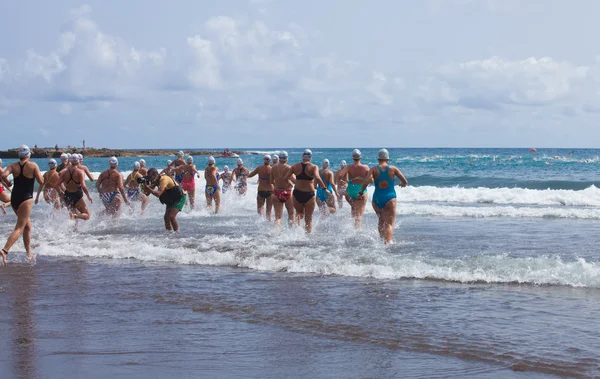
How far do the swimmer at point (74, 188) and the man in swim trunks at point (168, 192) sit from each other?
1.85 meters

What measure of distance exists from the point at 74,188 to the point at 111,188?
39.6 inches

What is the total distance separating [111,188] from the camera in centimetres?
1407

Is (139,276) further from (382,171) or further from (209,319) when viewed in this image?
(382,171)

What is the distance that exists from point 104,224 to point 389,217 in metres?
7.22

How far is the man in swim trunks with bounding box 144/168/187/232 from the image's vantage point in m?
11.6

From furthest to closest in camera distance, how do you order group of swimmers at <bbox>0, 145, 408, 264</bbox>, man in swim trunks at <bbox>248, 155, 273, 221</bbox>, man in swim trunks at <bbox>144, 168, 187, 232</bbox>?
1. man in swim trunks at <bbox>248, 155, 273, 221</bbox>
2. man in swim trunks at <bbox>144, 168, 187, 232</bbox>
3. group of swimmers at <bbox>0, 145, 408, 264</bbox>

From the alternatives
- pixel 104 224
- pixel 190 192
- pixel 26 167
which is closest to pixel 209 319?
pixel 26 167

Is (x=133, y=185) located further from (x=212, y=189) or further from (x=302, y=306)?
(x=302, y=306)

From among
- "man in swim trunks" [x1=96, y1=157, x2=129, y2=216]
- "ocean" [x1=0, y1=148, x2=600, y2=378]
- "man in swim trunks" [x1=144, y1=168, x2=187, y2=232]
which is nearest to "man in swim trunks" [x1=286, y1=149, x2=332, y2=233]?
"ocean" [x1=0, y1=148, x2=600, y2=378]

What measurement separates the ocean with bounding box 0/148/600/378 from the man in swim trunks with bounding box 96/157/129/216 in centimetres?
150

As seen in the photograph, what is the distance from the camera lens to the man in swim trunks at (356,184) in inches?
486

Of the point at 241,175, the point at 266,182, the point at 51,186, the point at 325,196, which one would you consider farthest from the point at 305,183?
the point at 241,175

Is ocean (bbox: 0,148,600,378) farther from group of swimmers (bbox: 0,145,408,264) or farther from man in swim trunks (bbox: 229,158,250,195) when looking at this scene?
man in swim trunks (bbox: 229,158,250,195)

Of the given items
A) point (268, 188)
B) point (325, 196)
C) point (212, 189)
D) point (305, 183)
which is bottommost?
point (212, 189)
